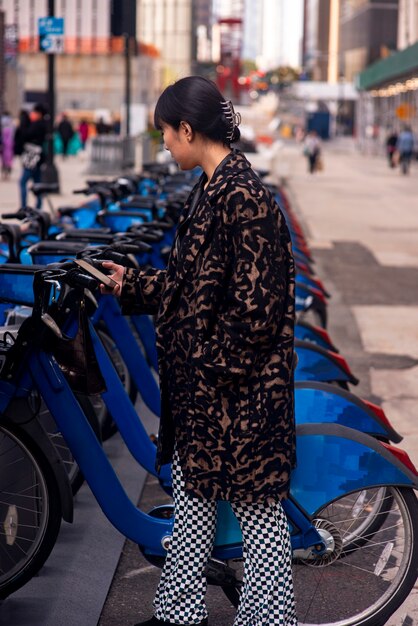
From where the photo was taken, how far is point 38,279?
3.47 m

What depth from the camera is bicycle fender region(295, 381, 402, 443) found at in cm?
385

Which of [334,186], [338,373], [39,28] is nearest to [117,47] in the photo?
[334,186]

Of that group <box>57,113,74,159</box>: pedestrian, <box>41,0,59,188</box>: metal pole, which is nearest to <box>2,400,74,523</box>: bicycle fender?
<box>41,0,59,188</box>: metal pole

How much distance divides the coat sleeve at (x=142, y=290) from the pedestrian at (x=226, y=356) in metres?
0.10

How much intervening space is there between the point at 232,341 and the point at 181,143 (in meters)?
0.55

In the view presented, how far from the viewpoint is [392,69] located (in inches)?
2891

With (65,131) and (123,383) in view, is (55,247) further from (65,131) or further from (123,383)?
(65,131)

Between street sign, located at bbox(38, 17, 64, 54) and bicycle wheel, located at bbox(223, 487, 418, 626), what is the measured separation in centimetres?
1914

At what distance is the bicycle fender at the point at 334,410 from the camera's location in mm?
3852

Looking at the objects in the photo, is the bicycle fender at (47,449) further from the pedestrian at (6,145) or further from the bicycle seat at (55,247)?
the pedestrian at (6,145)

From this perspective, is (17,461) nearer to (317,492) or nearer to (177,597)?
(177,597)

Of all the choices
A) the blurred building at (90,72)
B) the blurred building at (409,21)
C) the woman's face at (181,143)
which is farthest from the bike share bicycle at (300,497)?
the blurred building at (90,72)

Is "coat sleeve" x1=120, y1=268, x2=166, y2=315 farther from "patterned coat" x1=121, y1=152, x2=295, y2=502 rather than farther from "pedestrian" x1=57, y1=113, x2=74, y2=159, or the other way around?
"pedestrian" x1=57, y1=113, x2=74, y2=159

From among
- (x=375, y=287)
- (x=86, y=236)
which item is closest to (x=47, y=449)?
(x=86, y=236)
